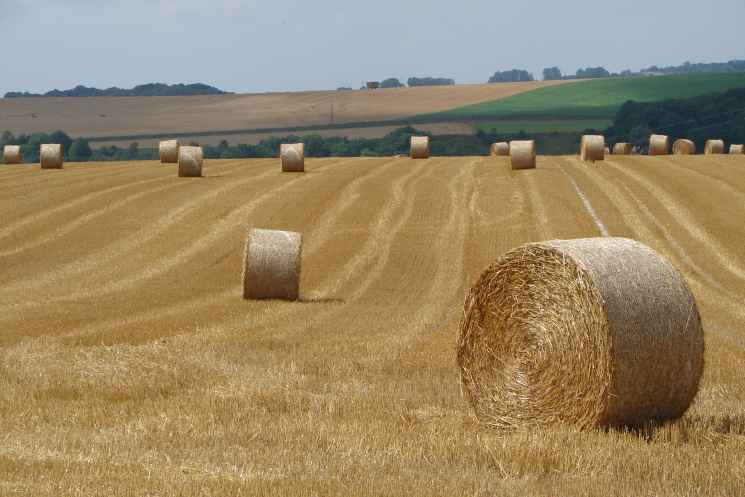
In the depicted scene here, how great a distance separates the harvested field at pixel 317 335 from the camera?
19.0 feet

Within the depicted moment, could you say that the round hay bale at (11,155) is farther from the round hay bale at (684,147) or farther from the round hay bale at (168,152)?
the round hay bale at (684,147)

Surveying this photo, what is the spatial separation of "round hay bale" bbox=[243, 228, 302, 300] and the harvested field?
40 centimetres

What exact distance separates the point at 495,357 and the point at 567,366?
0.77m

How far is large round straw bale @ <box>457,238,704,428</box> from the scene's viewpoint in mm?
6656

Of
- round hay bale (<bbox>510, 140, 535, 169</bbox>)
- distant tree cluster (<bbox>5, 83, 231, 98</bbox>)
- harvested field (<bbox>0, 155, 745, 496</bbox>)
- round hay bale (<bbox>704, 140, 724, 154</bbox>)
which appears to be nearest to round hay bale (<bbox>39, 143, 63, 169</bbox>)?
harvested field (<bbox>0, 155, 745, 496</bbox>)

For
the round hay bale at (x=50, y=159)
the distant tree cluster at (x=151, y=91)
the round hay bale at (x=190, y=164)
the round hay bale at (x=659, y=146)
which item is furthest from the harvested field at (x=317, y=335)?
the distant tree cluster at (x=151, y=91)

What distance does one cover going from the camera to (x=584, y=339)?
6.84m

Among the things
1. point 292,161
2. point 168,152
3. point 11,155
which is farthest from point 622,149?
point 11,155

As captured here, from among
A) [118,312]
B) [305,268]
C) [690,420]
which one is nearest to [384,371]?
[690,420]

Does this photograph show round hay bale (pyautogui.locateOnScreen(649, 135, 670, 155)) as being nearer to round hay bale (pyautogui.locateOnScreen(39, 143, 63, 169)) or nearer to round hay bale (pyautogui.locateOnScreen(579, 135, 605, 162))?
round hay bale (pyautogui.locateOnScreen(579, 135, 605, 162))

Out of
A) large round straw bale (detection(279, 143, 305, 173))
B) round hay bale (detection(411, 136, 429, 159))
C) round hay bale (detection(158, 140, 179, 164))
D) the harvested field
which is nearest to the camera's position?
the harvested field

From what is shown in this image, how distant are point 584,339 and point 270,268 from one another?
9259mm

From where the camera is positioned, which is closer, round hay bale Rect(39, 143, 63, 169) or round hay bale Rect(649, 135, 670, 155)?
round hay bale Rect(39, 143, 63, 169)

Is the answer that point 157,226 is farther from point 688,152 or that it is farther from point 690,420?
point 688,152
